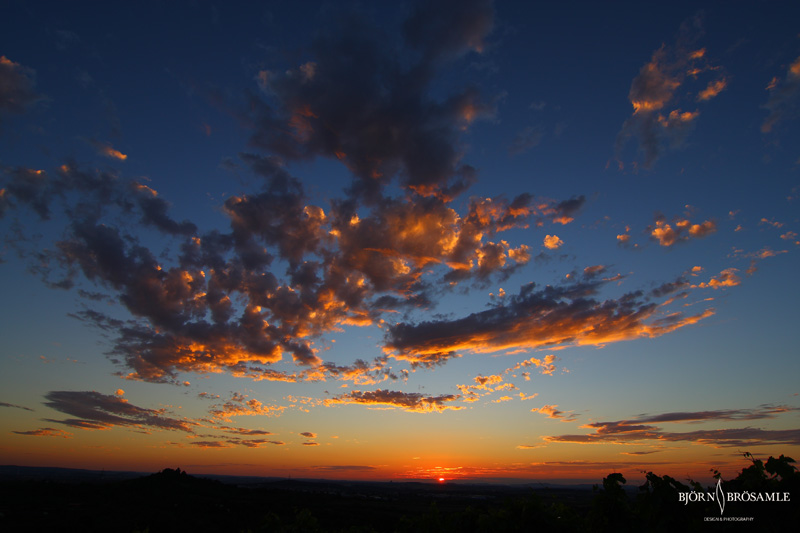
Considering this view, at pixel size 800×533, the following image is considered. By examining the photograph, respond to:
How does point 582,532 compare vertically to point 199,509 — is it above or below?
above

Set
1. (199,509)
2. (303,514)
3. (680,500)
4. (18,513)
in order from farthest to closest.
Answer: (199,509) < (18,513) < (303,514) < (680,500)

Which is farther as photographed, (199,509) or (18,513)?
(199,509)

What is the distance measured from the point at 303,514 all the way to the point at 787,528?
1102 cm

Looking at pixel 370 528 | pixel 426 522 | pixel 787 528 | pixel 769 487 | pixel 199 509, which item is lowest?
pixel 199 509

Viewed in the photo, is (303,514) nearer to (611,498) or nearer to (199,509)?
(611,498)

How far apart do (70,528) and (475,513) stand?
280ft

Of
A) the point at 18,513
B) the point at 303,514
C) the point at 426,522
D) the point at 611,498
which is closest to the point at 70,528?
the point at 18,513

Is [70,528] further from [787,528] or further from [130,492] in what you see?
[787,528]

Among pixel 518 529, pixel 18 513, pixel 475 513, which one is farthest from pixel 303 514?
pixel 18 513

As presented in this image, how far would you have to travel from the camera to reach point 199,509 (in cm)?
9200

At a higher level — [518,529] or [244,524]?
[518,529]

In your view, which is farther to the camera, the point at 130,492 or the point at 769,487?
the point at 130,492

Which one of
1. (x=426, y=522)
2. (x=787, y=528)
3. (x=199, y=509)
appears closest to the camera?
(x=787, y=528)

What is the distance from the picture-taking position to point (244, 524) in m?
77.2
